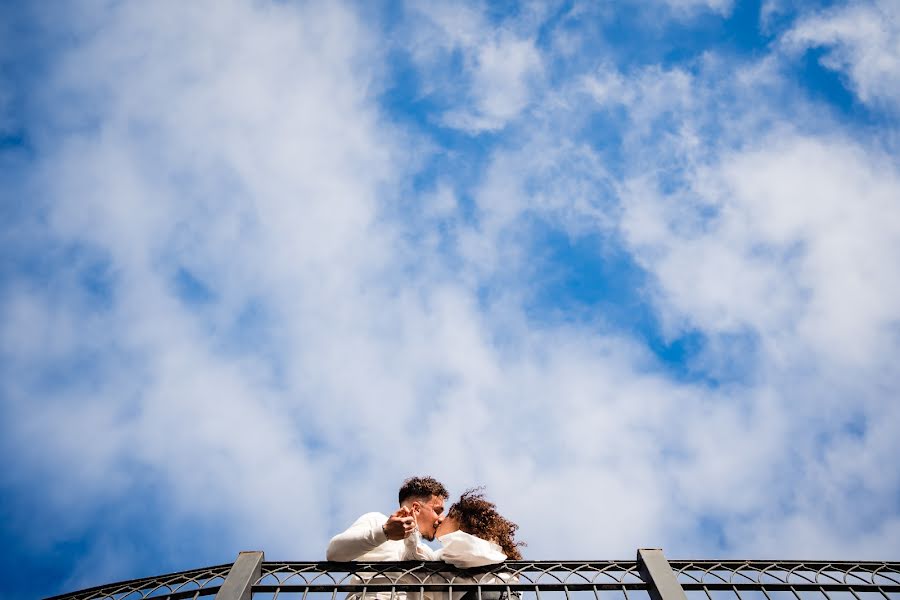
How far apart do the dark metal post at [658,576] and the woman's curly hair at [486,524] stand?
1.02m

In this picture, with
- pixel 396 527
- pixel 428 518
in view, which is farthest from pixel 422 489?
pixel 396 527

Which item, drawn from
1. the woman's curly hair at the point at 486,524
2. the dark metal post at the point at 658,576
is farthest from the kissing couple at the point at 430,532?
the dark metal post at the point at 658,576

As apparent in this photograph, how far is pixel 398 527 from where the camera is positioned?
4812 mm

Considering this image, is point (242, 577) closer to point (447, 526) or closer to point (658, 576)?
point (447, 526)

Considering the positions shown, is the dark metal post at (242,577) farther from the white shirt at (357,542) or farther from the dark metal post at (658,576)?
the dark metal post at (658,576)

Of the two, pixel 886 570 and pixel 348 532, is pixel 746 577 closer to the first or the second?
pixel 886 570

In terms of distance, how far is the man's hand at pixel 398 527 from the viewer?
15.8ft

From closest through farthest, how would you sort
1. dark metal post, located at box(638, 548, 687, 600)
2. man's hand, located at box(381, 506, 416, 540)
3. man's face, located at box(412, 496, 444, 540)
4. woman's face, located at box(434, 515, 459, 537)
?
dark metal post, located at box(638, 548, 687, 600) < man's hand, located at box(381, 506, 416, 540) < woman's face, located at box(434, 515, 459, 537) < man's face, located at box(412, 496, 444, 540)

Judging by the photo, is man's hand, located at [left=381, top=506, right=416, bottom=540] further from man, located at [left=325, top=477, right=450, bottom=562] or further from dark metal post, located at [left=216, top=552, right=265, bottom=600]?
dark metal post, located at [left=216, top=552, right=265, bottom=600]

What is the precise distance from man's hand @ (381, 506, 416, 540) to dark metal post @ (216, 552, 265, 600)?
0.93m

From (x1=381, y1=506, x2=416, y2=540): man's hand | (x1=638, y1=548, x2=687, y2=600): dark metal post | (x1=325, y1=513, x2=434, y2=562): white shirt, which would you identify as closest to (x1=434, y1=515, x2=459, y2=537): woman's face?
(x1=325, y1=513, x2=434, y2=562): white shirt

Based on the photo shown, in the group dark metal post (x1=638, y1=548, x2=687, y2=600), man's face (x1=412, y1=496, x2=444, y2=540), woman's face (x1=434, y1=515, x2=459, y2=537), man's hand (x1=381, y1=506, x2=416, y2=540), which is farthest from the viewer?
man's face (x1=412, y1=496, x2=444, y2=540)

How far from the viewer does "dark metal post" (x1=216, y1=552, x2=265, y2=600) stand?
14.7 feet

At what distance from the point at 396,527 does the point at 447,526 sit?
3.07 ft
